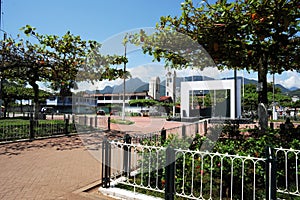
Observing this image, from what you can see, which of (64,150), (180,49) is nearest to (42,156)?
(64,150)

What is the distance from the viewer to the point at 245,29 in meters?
4.75

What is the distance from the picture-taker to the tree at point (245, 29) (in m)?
4.59

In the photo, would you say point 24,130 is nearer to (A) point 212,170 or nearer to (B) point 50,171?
(B) point 50,171

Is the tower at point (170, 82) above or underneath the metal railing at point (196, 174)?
above

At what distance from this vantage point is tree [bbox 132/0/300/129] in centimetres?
459

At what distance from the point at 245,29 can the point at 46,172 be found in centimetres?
572

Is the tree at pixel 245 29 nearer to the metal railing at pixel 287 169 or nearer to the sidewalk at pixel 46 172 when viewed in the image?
the metal railing at pixel 287 169

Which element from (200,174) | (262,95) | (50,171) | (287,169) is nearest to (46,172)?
(50,171)

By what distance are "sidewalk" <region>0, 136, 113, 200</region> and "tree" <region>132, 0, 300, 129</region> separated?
3.37 m

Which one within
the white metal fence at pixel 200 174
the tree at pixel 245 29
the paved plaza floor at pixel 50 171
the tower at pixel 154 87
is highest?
the tree at pixel 245 29

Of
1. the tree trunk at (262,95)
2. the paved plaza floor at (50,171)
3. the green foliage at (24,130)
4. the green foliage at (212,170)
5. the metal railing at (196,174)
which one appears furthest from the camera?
the green foliage at (24,130)

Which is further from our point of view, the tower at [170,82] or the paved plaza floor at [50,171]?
the paved plaza floor at [50,171]

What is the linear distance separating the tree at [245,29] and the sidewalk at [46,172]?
11.1ft

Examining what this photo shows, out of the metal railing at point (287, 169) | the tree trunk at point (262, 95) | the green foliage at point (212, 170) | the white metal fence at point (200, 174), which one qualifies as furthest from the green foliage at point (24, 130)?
the metal railing at point (287, 169)
